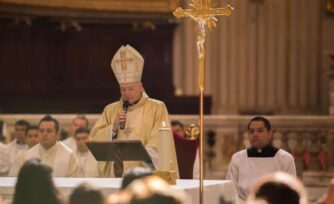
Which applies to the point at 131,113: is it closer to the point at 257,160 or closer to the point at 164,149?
the point at 257,160

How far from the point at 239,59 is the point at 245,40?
33 centimetres

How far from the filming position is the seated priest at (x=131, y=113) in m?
10.7

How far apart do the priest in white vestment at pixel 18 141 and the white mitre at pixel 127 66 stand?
443 cm

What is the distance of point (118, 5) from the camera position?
19.6m

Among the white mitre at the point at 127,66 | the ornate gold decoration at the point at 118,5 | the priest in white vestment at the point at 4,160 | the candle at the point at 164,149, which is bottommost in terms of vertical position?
the priest in white vestment at the point at 4,160

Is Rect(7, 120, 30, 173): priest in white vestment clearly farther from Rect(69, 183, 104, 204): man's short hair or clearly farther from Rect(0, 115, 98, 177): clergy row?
Rect(69, 183, 104, 204): man's short hair

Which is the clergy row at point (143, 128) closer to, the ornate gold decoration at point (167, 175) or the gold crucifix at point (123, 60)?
the gold crucifix at point (123, 60)

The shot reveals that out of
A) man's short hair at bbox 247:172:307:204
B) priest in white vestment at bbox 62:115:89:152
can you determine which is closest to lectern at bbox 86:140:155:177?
man's short hair at bbox 247:172:307:204

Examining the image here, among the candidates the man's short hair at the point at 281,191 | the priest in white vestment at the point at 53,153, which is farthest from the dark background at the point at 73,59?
the man's short hair at the point at 281,191

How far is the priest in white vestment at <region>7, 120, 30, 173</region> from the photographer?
50.1 feet

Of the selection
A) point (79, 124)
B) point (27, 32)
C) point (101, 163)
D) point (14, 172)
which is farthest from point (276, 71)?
point (101, 163)

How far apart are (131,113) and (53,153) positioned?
168 centimetres

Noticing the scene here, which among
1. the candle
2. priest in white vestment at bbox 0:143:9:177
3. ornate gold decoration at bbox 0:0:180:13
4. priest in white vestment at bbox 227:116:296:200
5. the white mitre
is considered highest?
ornate gold decoration at bbox 0:0:180:13

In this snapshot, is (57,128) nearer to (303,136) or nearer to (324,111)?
(303,136)
